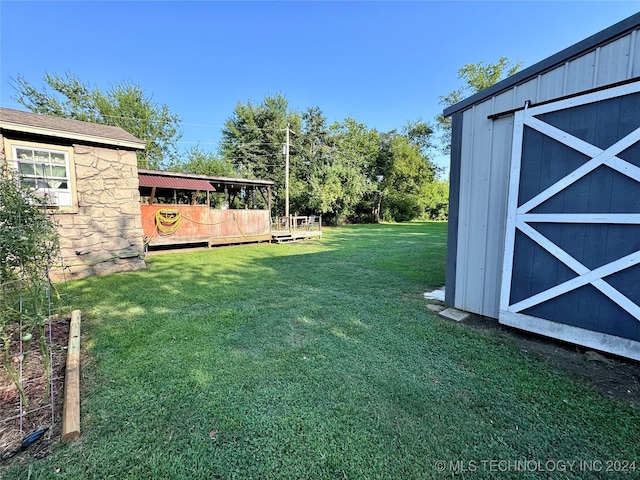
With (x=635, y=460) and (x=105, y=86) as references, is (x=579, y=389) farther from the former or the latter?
(x=105, y=86)

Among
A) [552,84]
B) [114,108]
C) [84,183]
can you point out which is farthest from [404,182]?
[84,183]

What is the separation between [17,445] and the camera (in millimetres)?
1518

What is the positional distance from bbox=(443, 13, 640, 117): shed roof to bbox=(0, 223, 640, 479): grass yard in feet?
8.87

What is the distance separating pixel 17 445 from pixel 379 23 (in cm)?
1369

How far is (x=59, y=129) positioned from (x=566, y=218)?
7.75 meters

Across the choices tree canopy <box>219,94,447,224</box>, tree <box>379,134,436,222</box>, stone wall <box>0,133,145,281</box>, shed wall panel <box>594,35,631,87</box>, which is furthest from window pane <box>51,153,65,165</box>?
tree <box>379,134,436,222</box>

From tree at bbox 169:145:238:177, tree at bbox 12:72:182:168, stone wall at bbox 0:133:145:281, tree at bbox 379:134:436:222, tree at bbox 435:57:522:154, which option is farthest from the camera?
tree at bbox 379:134:436:222

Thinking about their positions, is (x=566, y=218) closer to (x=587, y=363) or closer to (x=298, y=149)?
(x=587, y=363)

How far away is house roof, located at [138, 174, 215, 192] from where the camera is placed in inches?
329

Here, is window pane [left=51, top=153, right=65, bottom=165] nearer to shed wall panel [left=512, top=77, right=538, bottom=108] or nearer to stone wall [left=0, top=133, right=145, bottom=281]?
stone wall [left=0, top=133, right=145, bottom=281]

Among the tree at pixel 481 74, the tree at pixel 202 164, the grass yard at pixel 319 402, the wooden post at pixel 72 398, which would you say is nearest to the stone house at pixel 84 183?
the grass yard at pixel 319 402

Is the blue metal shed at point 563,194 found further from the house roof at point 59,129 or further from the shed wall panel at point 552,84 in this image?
the house roof at point 59,129

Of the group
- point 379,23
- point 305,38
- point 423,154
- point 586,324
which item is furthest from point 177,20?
point 423,154

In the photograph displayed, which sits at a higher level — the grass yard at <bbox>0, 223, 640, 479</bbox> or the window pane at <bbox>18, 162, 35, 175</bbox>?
the window pane at <bbox>18, 162, 35, 175</bbox>
